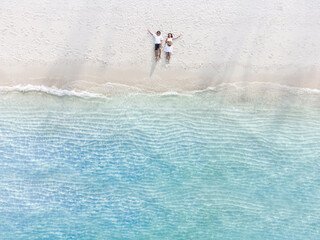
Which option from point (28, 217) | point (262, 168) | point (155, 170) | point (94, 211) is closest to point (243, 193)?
point (262, 168)

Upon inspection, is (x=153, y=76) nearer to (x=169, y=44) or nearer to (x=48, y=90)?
(x=169, y=44)

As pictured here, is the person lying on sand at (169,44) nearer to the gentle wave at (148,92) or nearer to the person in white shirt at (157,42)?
the person in white shirt at (157,42)

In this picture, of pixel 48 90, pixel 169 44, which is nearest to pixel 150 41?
pixel 169 44

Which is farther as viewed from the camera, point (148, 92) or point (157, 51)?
point (148, 92)

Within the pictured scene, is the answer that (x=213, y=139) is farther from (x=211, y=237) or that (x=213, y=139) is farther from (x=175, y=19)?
(x=175, y=19)

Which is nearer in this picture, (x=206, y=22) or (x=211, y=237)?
(x=206, y=22)

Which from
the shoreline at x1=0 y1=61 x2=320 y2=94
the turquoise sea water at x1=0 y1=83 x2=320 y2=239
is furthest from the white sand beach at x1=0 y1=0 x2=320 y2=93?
the turquoise sea water at x1=0 y1=83 x2=320 y2=239
